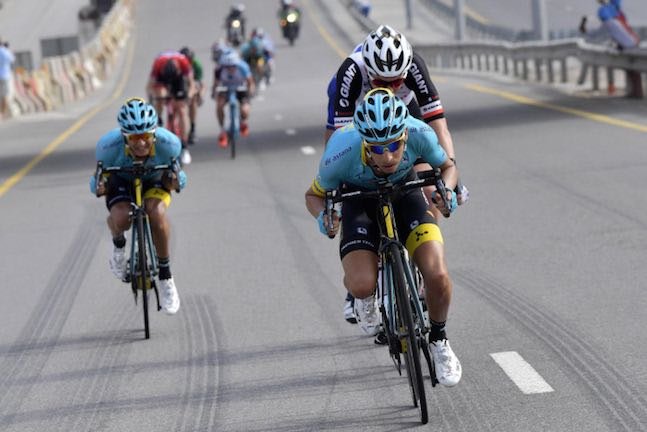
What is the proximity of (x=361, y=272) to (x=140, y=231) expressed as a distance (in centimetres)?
331

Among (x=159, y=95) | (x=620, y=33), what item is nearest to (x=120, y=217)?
(x=159, y=95)

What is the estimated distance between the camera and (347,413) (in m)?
7.51

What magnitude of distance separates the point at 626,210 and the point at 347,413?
6994 mm

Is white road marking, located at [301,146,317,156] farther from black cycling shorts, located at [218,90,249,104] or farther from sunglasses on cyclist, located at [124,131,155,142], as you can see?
sunglasses on cyclist, located at [124,131,155,142]

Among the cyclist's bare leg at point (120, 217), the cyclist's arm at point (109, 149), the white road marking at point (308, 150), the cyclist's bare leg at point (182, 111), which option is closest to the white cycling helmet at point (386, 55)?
the cyclist's arm at point (109, 149)

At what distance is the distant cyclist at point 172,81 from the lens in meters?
23.2

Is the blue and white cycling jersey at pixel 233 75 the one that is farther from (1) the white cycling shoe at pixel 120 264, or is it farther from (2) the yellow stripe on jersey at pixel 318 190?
(2) the yellow stripe on jersey at pixel 318 190

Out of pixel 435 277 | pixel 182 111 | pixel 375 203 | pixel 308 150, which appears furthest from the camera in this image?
pixel 308 150

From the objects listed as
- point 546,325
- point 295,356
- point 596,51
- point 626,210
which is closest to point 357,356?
point 295,356

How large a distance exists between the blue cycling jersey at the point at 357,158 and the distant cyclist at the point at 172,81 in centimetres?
1532

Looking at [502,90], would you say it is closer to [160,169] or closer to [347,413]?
[160,169]

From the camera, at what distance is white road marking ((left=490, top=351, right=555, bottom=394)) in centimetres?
766

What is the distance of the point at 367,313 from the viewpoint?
7801mm

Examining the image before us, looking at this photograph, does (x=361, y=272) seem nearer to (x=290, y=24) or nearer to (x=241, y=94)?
(x=241, y=94)
